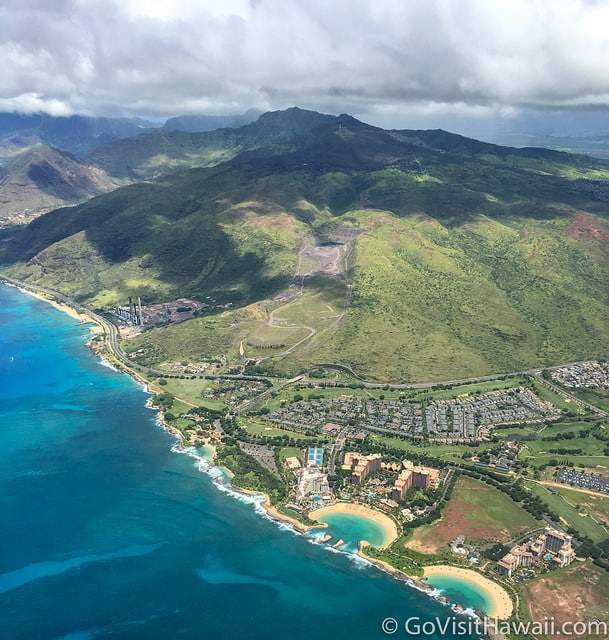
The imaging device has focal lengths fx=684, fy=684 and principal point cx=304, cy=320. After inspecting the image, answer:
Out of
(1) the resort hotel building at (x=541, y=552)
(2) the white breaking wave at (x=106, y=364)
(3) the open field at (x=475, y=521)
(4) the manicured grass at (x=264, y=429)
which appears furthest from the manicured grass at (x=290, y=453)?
(2) the white breaking wave at (x=106, y=364)

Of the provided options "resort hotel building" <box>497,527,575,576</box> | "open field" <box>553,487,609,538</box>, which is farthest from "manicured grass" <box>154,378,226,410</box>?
"resort hotel building" <box>497,527,575,576</box>

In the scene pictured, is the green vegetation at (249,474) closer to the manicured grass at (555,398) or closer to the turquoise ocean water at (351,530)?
the turquoise ocean water at (351,530)

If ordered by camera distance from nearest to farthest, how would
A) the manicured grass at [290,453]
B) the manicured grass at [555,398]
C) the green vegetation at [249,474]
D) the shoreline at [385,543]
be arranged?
the shoreline at [385,543] → the green vegetation at [249,474] → the manicured grass at [290,453] → the manicured grass at [555,398]

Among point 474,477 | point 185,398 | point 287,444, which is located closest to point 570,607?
point 474,477

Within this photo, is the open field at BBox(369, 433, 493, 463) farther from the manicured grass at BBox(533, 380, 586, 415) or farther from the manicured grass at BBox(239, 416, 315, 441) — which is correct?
the manicured grass at BBox(533, 380, 586, 415)

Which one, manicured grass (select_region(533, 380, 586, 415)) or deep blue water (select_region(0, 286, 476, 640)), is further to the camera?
manicured grass (select_region(533, 380, 586, 415))

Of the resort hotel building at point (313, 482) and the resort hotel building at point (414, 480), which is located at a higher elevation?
the resort hotel building at point (414, 480)

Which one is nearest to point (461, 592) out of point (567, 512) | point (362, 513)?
point (362, 513)
